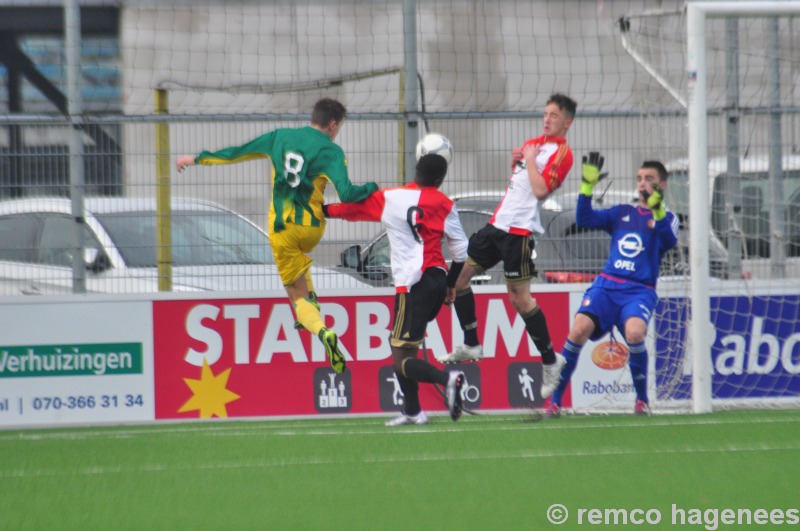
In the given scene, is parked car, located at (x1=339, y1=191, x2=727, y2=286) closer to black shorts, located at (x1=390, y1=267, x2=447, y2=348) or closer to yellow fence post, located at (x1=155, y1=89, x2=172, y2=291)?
yellow fence post, located at (x1=155, y1=89, x2=172, y2=291)

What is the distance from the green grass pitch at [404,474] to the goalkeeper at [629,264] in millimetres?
563

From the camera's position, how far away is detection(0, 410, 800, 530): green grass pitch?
506cm

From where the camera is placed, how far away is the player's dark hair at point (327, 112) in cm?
852

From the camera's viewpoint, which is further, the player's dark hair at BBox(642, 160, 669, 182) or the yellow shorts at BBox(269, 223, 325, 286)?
the yellow shorts at BBox(269, 223, 325, 286)

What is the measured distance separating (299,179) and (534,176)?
1.67m

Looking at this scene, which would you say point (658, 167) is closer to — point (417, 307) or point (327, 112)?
point (417, 307)

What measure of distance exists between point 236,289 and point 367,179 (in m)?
1.37

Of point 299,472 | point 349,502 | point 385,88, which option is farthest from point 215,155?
point 349,502

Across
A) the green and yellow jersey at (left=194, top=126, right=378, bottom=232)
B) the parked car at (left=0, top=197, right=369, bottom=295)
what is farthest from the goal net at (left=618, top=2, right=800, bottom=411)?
the parked car at (left=0, top=197, right=369, bottom=295)

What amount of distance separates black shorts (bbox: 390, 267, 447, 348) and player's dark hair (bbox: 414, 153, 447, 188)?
0.60m

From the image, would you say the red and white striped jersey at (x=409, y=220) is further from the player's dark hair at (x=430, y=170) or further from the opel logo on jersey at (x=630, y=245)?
the opel logo on jersey at (x=630, y=245)

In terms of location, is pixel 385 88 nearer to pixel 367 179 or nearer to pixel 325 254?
pixel 367 179

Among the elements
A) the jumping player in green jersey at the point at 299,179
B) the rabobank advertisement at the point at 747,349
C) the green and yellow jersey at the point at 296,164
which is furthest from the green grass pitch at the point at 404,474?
the green and yellow jersey at the point at 296,164

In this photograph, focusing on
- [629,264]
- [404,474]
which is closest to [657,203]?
[629,264]
